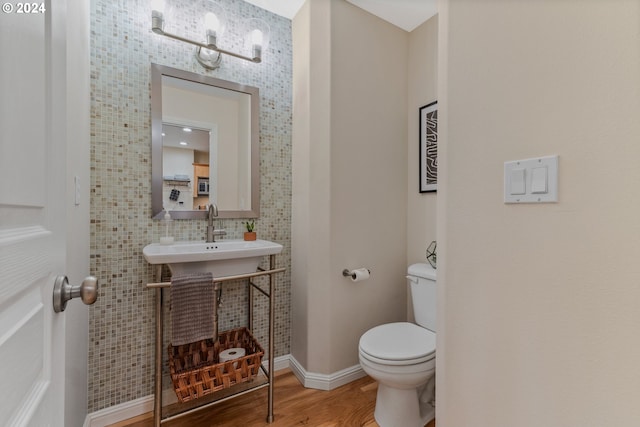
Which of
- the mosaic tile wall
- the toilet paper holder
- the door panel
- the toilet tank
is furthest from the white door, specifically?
the toilet tank

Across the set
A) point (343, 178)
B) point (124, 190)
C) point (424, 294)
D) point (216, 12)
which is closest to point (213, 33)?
point (216, 12)

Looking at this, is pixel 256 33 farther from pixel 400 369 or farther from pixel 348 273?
pixel 400 369

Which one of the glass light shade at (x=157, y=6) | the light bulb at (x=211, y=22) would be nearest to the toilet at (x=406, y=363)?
the light bulb at (x=211, y=22)

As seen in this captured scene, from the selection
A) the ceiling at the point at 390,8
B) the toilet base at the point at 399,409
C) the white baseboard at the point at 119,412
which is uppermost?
the ceiling at the point at 390,8

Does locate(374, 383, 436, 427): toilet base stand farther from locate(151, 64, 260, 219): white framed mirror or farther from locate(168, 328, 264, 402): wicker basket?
locate(151, 64, 260, 219): white framed mirror

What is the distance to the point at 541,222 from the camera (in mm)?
746

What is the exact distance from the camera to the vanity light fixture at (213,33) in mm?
1438

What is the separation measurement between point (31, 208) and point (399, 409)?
158 cm

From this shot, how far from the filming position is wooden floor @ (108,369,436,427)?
145cm

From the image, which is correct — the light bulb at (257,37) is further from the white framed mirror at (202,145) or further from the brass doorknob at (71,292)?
the brass doorknob at (71,292)

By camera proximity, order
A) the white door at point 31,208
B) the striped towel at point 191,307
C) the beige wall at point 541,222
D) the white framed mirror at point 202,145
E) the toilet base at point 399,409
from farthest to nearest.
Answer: the white framed mirror at point 202,145
the toilet base at point 399,409
the striped towel at point 191,307
the beige wall at point 541,222
the white door at point 31,208

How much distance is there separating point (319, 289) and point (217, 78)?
143cm

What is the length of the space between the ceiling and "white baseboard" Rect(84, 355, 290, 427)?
7.97 ft

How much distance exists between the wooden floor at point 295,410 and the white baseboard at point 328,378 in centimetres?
3
